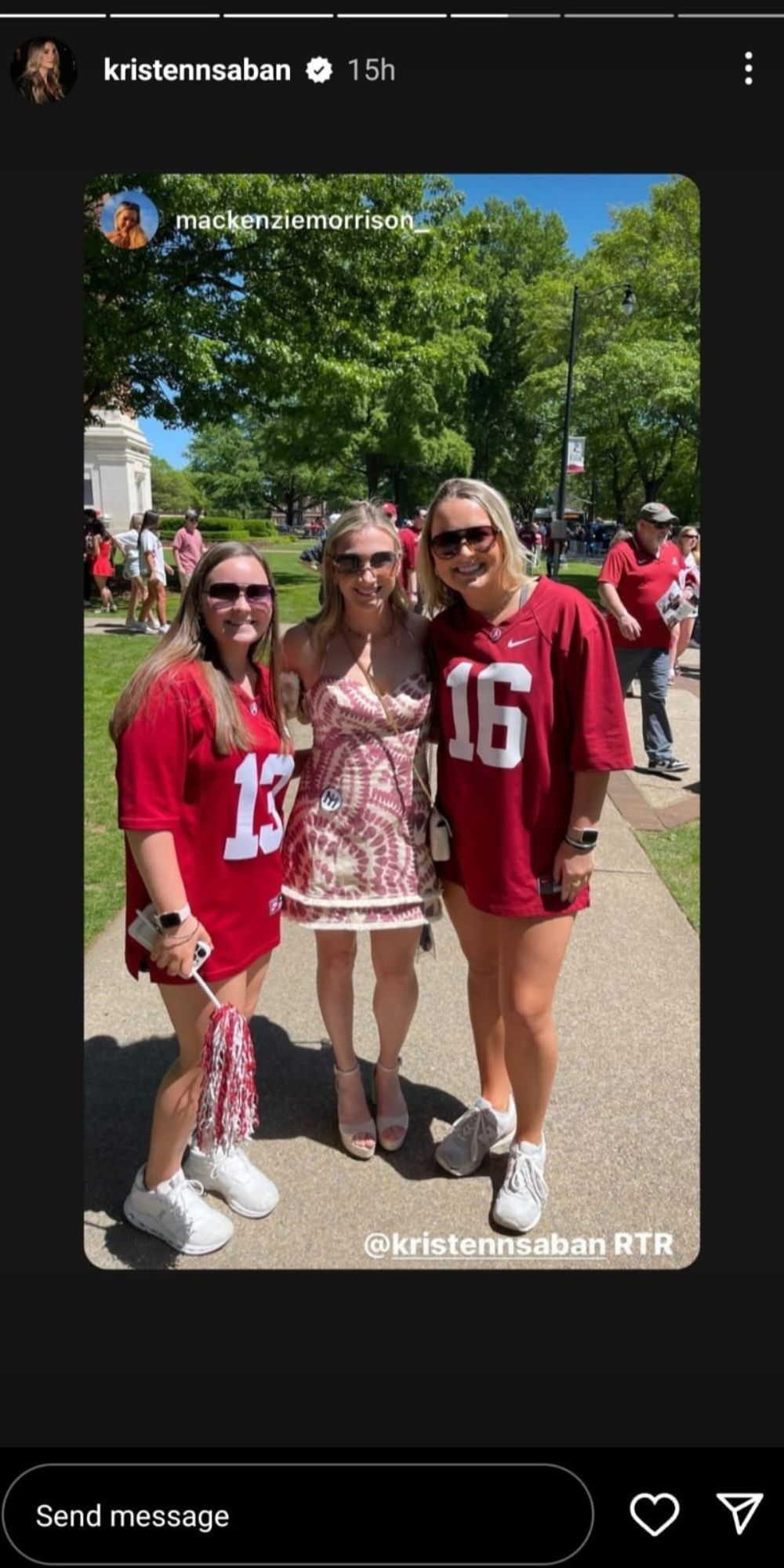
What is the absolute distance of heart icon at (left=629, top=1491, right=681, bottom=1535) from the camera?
40.8 inches

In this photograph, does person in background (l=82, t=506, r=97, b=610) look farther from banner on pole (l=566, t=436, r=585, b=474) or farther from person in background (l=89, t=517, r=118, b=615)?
banner on pole (l=566, t=436, r=585, b=474)

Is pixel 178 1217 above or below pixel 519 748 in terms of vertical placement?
below

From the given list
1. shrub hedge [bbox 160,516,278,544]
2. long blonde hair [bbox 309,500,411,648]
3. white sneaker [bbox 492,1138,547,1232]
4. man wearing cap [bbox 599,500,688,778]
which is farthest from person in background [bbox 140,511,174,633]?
man wearing cap [bbox 599,500,688,778]

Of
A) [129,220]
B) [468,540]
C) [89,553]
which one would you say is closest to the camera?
[129,220]

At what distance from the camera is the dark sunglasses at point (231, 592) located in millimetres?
1723

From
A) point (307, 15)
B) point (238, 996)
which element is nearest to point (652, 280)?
point (307, 15)

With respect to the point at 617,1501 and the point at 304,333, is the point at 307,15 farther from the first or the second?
the point at 617,1501

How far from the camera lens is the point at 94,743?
4.85m

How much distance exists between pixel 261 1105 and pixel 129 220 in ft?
7.24

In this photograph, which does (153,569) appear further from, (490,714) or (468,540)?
(490,714)

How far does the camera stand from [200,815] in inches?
68.9

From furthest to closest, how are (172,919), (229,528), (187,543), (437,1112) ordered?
(187,543) → (437,1112) → (229,528) → (172,919)

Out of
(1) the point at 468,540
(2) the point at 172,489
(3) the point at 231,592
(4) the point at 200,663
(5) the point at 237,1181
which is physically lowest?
(5) the point at 237,1181

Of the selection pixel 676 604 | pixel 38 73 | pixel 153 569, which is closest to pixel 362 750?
pixel 38 73
